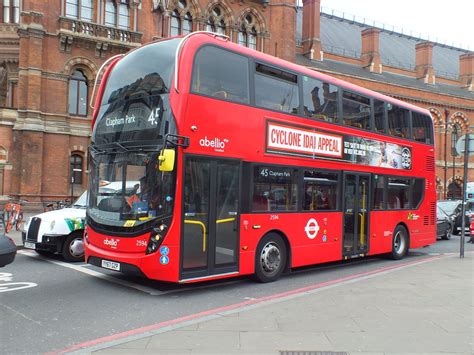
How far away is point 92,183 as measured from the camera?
8086 mm

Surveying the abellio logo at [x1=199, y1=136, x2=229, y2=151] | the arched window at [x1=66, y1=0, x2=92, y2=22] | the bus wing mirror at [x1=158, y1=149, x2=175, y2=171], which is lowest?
the bus wing mirror at [x1=158, y1=149, x2=175, y2=171]

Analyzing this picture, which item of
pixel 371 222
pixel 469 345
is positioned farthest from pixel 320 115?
pixel 469 345

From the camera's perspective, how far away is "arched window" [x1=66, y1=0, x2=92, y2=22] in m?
24.3

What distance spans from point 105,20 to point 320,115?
19.1 metres

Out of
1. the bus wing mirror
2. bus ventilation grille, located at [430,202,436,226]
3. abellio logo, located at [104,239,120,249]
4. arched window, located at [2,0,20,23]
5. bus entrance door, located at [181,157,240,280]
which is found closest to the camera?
the bus wing mirror

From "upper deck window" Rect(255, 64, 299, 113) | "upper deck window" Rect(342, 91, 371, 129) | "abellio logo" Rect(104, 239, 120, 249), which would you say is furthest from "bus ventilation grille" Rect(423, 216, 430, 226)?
"abellio logo" Rect(104, 239, 120, 249)

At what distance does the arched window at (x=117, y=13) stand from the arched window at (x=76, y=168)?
745 cm

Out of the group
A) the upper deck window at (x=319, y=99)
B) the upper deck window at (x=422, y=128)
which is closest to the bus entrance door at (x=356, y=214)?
the upper deck window at (x=319, y=99)

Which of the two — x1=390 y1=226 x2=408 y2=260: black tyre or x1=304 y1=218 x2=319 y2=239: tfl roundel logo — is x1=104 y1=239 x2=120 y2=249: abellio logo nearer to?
x1=304 y1=218 x2=319 y2=239: tfl roundel logo

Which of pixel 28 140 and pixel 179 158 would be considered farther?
pixel 28 140

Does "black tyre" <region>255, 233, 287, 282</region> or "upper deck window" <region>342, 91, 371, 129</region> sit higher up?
"upper deck window" <region>342, 91, 371, 129</region>

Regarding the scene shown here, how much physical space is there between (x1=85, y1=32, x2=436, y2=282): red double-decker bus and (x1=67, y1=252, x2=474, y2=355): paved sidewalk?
1.26 metres

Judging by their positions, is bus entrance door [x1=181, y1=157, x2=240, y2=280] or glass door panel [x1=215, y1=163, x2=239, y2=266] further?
glass door panel [x1=215, y1=163, x2=239, y2=266]

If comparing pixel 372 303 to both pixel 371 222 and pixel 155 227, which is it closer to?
pixel 155 227
